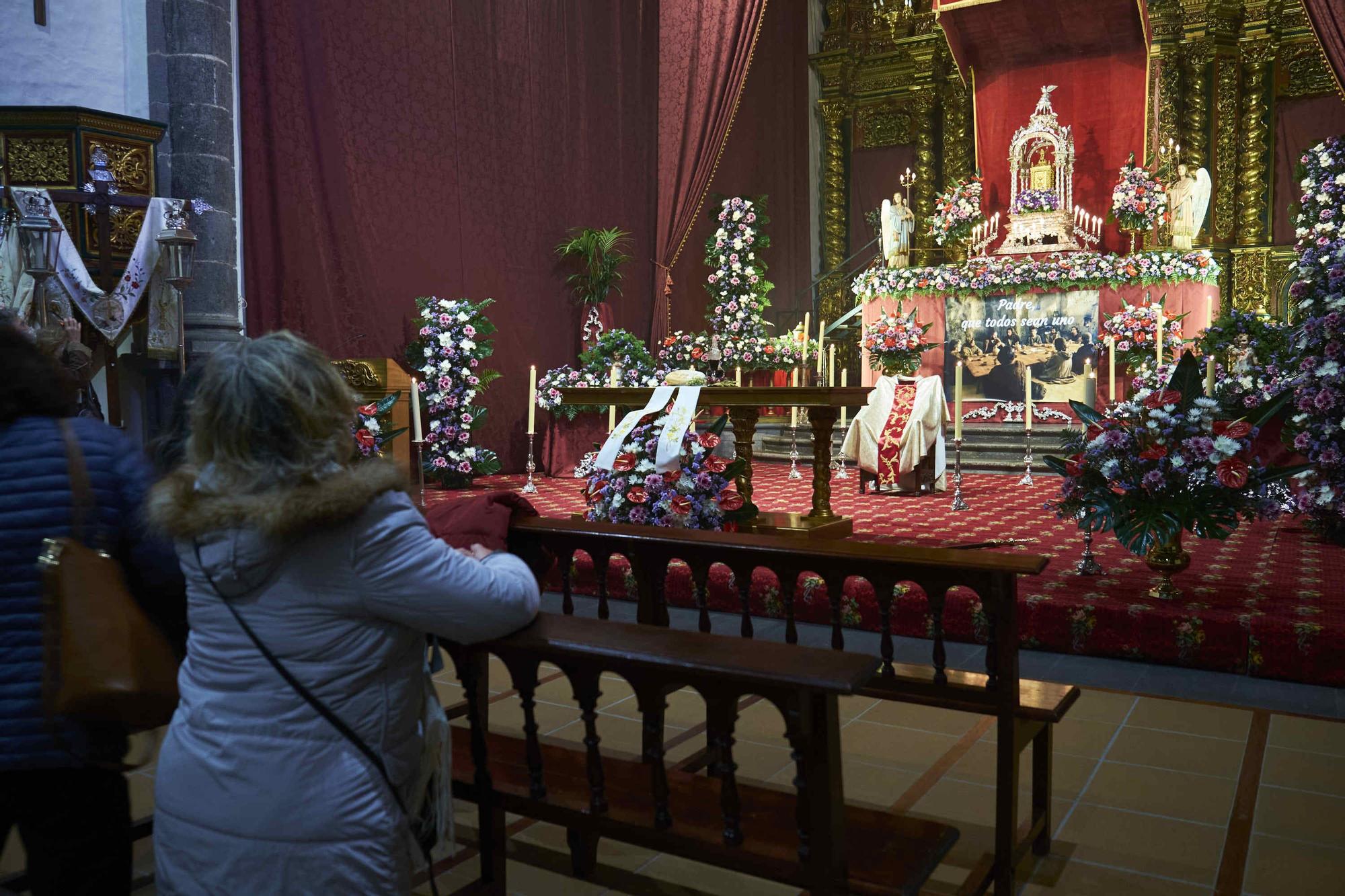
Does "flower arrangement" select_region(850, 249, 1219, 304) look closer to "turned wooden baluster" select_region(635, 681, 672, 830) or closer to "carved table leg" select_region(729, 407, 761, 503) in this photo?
"carved table leg" select_region(729, 407, 761, 503)

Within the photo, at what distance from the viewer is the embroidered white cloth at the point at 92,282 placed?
5.36 metres

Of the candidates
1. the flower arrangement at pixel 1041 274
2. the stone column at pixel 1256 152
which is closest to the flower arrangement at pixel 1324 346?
the flower arrangement at pixel 1041 274

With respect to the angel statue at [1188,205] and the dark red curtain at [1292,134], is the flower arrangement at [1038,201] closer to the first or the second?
the angel statue at [1188,205]

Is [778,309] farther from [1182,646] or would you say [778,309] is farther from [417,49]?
[1182,646]

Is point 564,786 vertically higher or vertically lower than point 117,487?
lower

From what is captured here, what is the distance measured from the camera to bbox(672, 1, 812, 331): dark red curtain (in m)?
12.8

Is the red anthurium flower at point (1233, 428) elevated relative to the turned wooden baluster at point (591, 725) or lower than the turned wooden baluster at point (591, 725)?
elevated

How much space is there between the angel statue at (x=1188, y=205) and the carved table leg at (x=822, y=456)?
6.61 metres

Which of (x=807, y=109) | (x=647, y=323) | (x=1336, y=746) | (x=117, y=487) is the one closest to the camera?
(x=117, y=487)

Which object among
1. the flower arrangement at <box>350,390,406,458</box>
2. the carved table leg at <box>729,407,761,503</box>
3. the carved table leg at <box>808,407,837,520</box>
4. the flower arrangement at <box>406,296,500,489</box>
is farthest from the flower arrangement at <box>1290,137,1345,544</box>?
the flower arrangement at <box>406,296,500,489</box>

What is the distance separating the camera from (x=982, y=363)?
10.7m

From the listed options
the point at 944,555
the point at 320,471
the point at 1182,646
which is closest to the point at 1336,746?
the point at 1182,646

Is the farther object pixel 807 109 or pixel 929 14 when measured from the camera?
pixel 807 109

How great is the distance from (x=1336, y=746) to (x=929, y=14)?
12.7 metres
